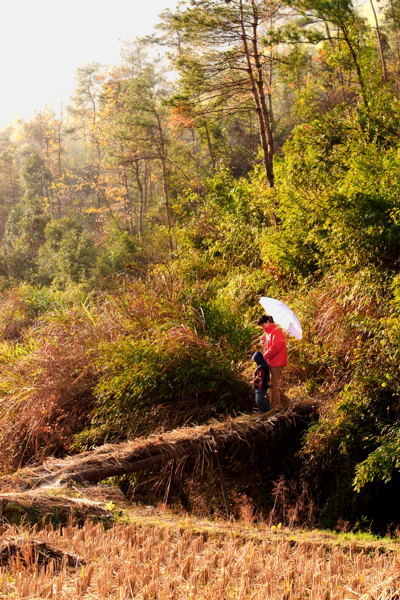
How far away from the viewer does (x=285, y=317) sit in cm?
737

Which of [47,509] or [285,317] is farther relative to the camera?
[285,317]

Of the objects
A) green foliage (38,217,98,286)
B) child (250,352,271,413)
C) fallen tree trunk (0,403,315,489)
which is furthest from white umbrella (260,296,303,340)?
green foliage (38,217,98,286)

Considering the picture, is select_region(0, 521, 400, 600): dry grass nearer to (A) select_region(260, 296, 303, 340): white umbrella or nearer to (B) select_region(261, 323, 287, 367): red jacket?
(A) select_region(260, 296, 303, 340): white umbrella

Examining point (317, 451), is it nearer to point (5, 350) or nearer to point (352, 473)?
point (352, 473)

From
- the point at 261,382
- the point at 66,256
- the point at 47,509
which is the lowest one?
the point at 47,509

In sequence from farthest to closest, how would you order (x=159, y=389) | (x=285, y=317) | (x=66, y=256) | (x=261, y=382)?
(x=66, y=256), (x=159, y=389), (x=261, y=382), (x=285, y=317)

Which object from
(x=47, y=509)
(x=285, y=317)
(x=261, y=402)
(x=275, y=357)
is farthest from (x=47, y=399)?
(x=47, y=509)

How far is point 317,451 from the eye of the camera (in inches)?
274

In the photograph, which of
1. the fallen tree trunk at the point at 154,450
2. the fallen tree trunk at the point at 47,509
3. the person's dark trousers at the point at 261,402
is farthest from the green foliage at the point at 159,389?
the fallen tree trunk at the point at 47,509

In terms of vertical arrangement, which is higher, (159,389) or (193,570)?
(159,389)

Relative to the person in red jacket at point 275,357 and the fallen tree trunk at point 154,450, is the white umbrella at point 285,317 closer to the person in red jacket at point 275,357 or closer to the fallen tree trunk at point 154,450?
the person in red jacket at point 275,357

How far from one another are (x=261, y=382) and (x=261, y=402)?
272mm

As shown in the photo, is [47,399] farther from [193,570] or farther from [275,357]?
[193,570]

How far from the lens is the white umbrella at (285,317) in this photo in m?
7.14
